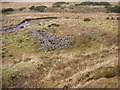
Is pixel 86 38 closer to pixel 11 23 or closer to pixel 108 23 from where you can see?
pixel 108 23

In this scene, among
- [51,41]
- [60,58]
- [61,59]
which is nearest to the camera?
[61,59]

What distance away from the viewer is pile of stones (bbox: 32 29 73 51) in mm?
39334

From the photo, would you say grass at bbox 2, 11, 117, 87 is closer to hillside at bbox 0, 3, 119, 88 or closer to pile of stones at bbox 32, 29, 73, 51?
hillside at bbox 0, 3, 119, 88

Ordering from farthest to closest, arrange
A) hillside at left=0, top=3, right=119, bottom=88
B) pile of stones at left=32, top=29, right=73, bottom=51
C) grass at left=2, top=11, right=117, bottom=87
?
1. pile of stones at left=32, top=29, right=73, bottom=51
2. grass at left=2, top=11, right=117, bottom=87
3. hillside at left=0, top=3, right=119, bottom=88

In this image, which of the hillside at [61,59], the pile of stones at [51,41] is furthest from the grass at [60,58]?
the pile of stones at [51,41]

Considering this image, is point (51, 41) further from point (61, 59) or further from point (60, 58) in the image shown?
point (61, 59)

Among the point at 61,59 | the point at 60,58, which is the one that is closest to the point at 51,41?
the point at 60,58

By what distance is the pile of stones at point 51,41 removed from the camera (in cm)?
3933

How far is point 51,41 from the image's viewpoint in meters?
41.9

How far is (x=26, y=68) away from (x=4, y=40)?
17.7 m

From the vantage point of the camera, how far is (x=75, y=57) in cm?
3406

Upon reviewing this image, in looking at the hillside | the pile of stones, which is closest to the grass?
the hillside

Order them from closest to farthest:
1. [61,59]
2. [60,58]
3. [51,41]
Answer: [61,59] < [60,58] < [51,41]

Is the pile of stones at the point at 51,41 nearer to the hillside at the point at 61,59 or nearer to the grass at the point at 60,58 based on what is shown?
the hillside at the point at 61,59
